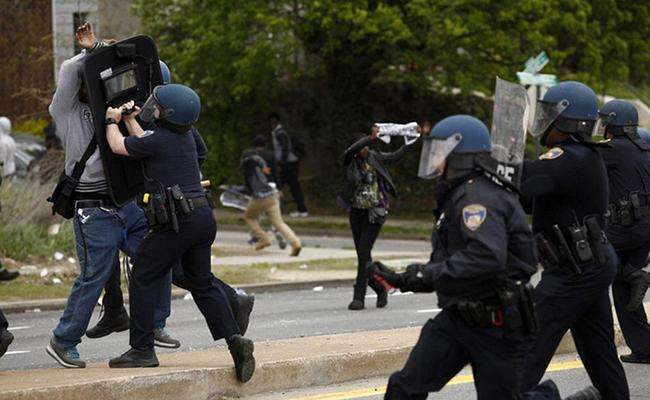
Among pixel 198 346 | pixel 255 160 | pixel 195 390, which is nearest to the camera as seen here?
pixel 195 390

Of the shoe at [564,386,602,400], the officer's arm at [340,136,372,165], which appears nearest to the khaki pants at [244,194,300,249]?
the officer's arm at [340,136,372,165]

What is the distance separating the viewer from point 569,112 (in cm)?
760

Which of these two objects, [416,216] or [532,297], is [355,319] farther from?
[416,216]

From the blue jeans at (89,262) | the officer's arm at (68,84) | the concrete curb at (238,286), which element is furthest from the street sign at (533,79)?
the officer's arm at (68,84)

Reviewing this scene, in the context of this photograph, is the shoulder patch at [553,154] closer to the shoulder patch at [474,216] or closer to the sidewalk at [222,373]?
the shoulder patch at [474,216]

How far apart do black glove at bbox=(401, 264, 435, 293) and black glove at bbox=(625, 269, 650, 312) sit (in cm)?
360

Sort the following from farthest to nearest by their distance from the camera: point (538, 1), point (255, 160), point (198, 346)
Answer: point (538, 1) < point (255, 160) < point (198, 346)

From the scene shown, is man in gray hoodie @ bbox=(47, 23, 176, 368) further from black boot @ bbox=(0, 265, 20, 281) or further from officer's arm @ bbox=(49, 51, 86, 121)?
black boot @ bbox=(0, 265, 20, 281)

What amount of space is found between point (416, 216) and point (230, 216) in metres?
3.99

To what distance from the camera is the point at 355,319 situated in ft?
43.5

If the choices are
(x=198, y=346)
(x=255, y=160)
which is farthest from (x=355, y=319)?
(x=255, y=160)

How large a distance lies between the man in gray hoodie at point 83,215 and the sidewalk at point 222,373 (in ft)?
0.85

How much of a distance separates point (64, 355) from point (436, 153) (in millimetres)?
3239

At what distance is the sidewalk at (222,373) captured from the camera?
26.1ft
